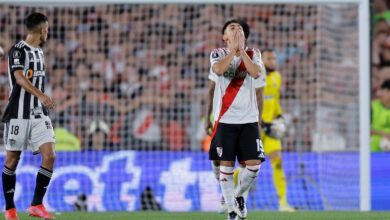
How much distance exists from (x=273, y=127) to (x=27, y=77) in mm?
5098

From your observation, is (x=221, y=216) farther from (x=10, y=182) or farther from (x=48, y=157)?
(x=10, y=182)

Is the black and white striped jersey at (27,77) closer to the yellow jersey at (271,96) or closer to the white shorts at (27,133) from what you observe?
the white shorts at (27,133)

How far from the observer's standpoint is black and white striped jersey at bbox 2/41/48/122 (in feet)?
35.4

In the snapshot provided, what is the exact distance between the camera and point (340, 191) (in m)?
16.8

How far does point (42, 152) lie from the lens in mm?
10805

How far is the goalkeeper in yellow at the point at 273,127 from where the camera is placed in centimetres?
1495

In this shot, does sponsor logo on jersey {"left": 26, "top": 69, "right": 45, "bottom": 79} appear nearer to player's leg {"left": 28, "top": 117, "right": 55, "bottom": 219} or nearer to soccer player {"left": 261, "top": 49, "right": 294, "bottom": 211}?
player's leg {"left": 28, "top": 117, "right": 55, "bottom": 219}

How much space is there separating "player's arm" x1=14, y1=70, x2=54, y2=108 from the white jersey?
1.64 m

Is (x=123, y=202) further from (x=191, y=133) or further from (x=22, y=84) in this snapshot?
(x=22, y=84)

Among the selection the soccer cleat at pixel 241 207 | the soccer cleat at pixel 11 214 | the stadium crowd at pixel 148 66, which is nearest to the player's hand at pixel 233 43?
the soccer cleat at pixel 241 207

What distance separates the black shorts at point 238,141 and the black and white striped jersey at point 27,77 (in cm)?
197

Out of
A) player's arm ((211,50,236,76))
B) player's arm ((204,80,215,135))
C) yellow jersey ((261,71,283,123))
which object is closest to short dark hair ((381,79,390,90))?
yellow jersey ((261,71,283,123))

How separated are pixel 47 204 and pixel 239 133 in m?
6.34

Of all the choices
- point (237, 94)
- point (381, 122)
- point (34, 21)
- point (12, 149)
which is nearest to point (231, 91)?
point (237, 94)
